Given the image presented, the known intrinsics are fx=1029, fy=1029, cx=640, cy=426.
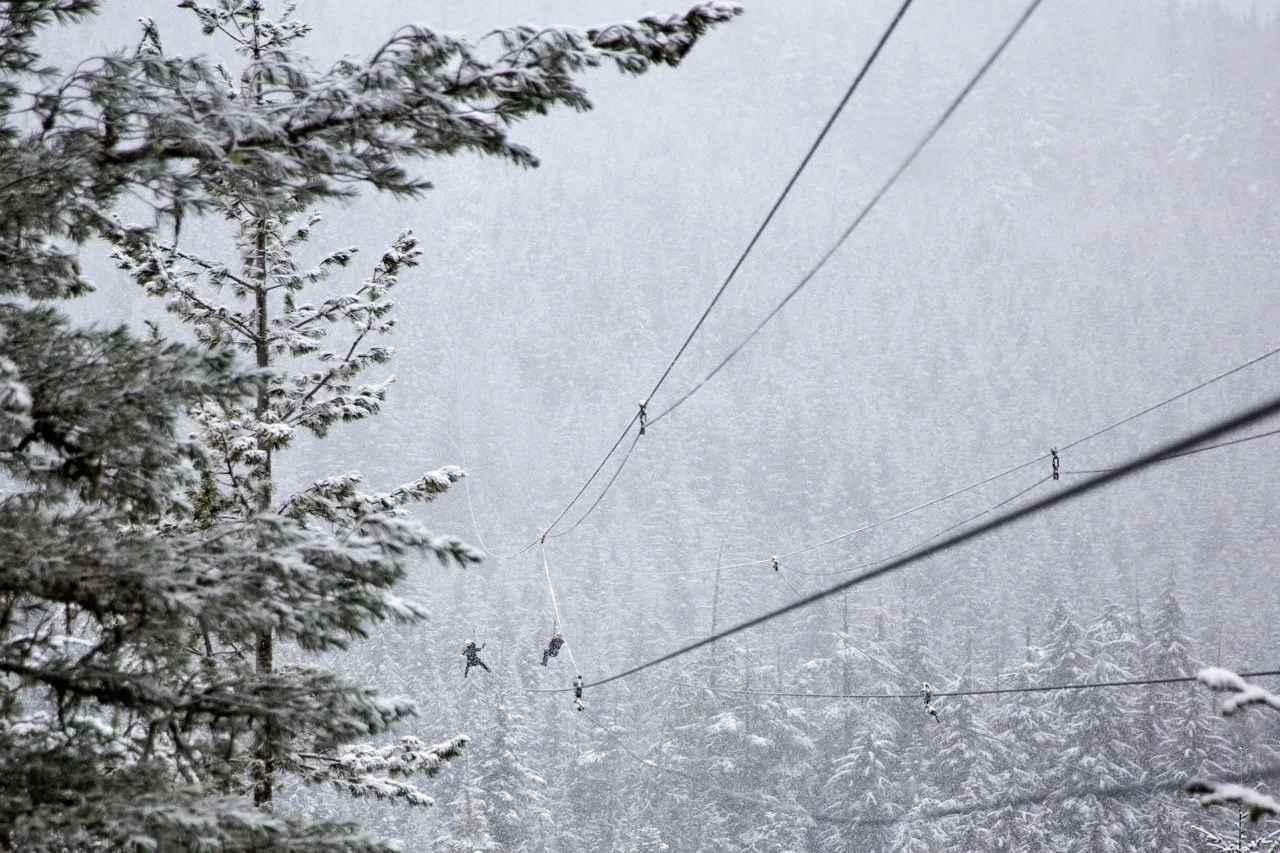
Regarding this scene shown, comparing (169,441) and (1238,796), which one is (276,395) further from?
(1238,796)

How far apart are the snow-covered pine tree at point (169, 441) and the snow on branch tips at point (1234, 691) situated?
241 cm

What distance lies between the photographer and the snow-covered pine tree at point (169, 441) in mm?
3480

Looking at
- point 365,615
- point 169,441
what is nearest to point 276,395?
point 169,441

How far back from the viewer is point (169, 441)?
4.04 m

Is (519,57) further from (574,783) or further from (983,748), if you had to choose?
(574,783)

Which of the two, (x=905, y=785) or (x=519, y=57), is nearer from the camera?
(x=519, y=57)

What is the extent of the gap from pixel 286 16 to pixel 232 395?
5911 mm

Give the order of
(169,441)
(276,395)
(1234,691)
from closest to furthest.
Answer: (1234,691)
(169,441)
(276,395)

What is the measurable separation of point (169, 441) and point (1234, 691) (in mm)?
3721

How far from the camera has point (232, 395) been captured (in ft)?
12.6

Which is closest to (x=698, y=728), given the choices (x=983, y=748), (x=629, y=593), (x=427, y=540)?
(x=983, y=748)

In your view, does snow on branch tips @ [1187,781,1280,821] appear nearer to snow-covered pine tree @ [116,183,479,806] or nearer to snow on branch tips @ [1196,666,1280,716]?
snow on branch tips @ [1196,666,1280,716]

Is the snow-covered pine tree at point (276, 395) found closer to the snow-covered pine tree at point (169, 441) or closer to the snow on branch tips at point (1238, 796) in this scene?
the snow-covered pine tree at point (169, 441)

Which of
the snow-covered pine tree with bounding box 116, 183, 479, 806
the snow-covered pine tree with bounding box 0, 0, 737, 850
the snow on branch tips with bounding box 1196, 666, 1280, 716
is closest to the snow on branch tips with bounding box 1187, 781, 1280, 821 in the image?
the snow on branch tips with bounding box 1196, 666, 1280, 716
